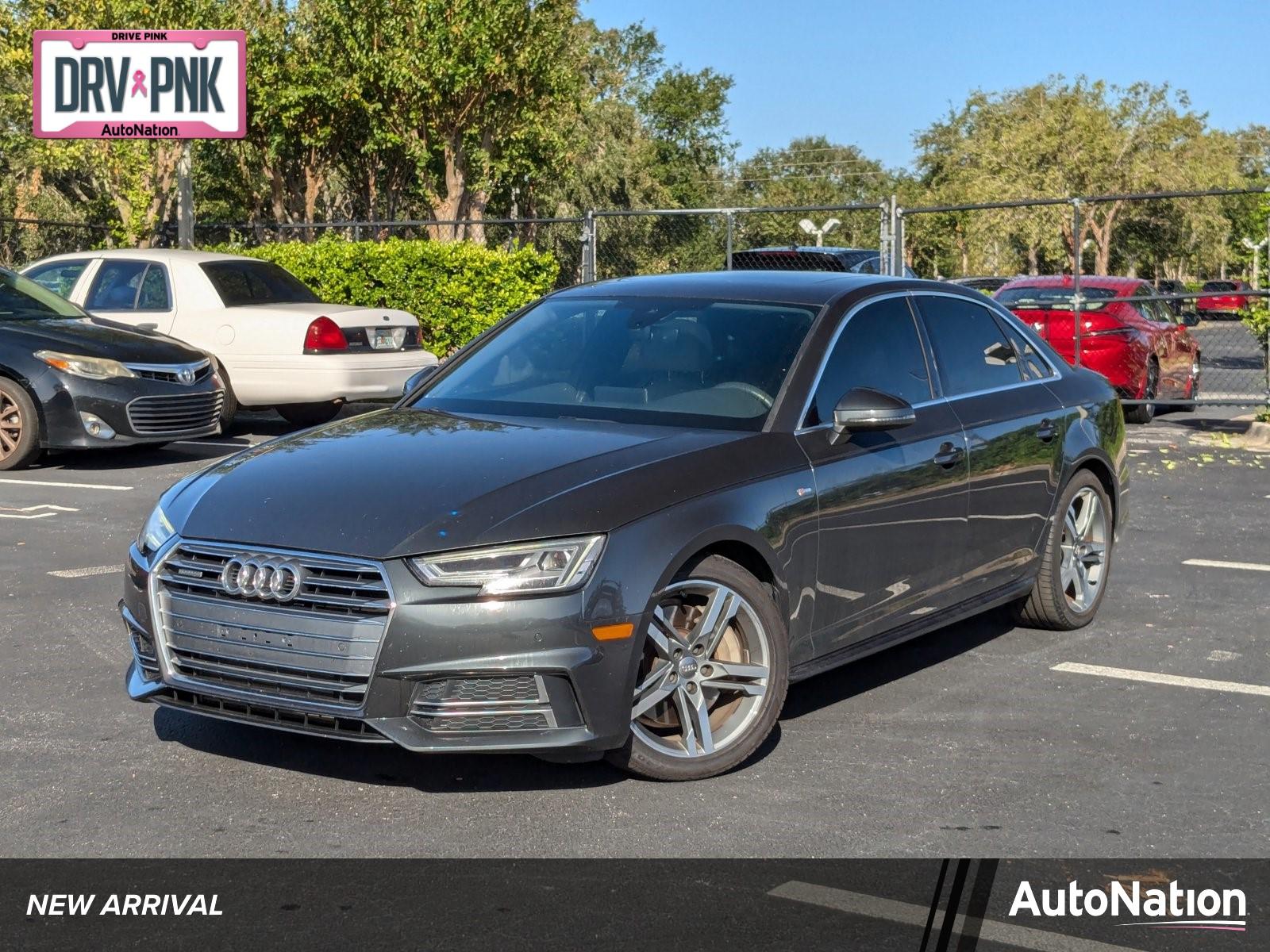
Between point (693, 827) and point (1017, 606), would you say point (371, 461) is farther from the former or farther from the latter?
point (1017, 606)

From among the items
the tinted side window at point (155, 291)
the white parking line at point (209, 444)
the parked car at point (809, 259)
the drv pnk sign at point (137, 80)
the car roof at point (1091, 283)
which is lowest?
the white parking line at point (209, 444)

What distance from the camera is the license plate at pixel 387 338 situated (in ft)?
49.8

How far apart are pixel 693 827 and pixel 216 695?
146cm

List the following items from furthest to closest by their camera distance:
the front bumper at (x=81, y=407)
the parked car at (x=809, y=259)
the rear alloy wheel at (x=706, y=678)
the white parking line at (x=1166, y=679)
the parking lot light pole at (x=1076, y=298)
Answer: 1. the parked car at (x=809, y=259)
2. the parking lot light pole at (x=1076, y=298)
3. the front bumper at (x=81, y=407)
4. the white parking line at (x=1166, y=679)
5. the rear alloy wheel at (x=706, y=678)

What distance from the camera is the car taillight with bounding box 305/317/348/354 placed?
48.2 feet

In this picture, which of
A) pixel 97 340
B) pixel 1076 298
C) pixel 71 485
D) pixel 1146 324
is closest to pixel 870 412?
pixel 71 485

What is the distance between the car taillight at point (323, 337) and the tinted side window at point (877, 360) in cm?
888

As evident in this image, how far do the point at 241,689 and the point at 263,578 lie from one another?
36 centimetres

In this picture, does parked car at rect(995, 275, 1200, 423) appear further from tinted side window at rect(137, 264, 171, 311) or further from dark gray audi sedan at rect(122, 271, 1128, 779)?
dark gray audi sedan at rect(122, 271, 1128, 779)

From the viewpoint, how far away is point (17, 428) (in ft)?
41.7

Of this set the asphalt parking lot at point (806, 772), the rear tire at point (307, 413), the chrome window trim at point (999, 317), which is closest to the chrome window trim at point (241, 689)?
the asphalt parking lot at point (806, 772)

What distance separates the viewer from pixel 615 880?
4.30 m

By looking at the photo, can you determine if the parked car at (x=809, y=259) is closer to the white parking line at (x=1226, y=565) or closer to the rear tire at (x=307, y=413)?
the rear tire at (x=307, y=413)

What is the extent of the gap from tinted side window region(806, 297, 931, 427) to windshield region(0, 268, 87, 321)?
8.96 meters
